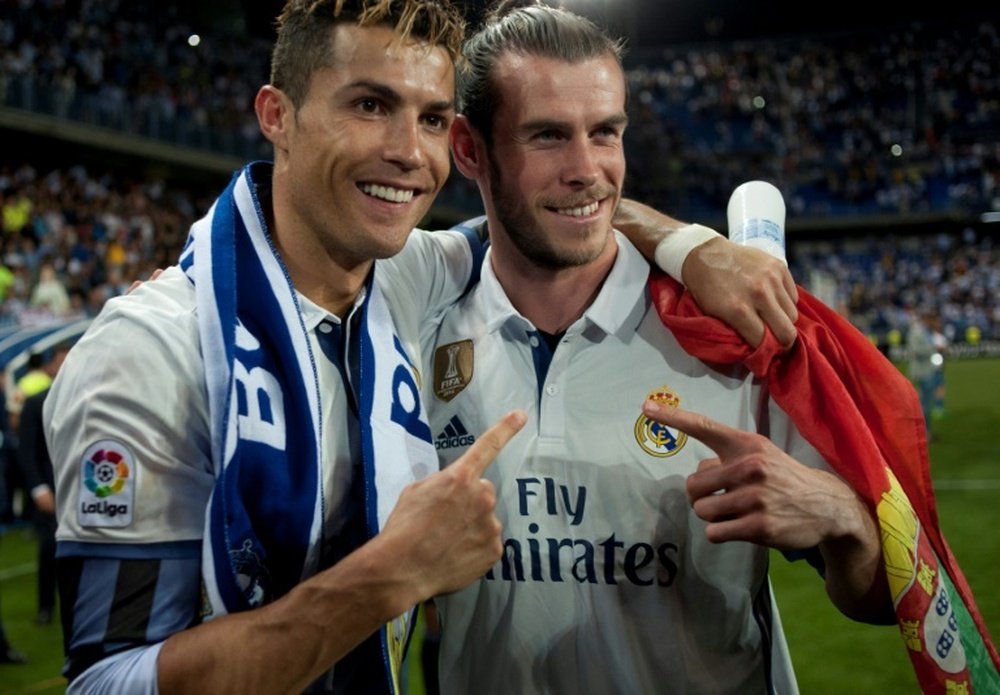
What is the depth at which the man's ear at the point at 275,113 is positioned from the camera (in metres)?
2.04

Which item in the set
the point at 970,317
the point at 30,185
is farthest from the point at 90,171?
the point at 970,317

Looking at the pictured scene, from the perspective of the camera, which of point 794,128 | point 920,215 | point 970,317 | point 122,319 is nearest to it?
point 122,319

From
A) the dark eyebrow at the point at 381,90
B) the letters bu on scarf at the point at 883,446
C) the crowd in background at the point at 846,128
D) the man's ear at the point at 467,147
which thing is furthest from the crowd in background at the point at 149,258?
the letters bu on scarf at the point at 883,446

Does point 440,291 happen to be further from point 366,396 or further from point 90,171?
point 90,171

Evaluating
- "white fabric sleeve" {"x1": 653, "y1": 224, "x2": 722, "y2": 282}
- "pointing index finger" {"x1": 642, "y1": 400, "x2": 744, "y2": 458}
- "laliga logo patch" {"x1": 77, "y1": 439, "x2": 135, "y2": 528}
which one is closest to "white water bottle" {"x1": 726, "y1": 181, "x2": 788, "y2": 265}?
"white fabric sleeve" {"x1": 653, "y1": 224, "x2": 722, "y2": 282}

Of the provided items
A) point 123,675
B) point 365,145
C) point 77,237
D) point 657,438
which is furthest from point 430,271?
point 77,237

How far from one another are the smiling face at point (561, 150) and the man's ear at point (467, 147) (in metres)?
0.10

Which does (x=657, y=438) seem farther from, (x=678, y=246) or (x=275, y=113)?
(x=275, y=113)

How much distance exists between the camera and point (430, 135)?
200 cm

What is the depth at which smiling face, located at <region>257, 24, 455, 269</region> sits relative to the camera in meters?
1.91

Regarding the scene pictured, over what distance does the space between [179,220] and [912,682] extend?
1864 centimetres

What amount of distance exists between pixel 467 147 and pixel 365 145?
1.75 ft

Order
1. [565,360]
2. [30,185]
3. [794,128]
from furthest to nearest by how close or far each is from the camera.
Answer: [794,128]
[30,185]
[565,360]

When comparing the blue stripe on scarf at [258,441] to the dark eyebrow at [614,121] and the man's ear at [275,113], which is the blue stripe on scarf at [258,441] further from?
the dark eyebrow at [614,121]
